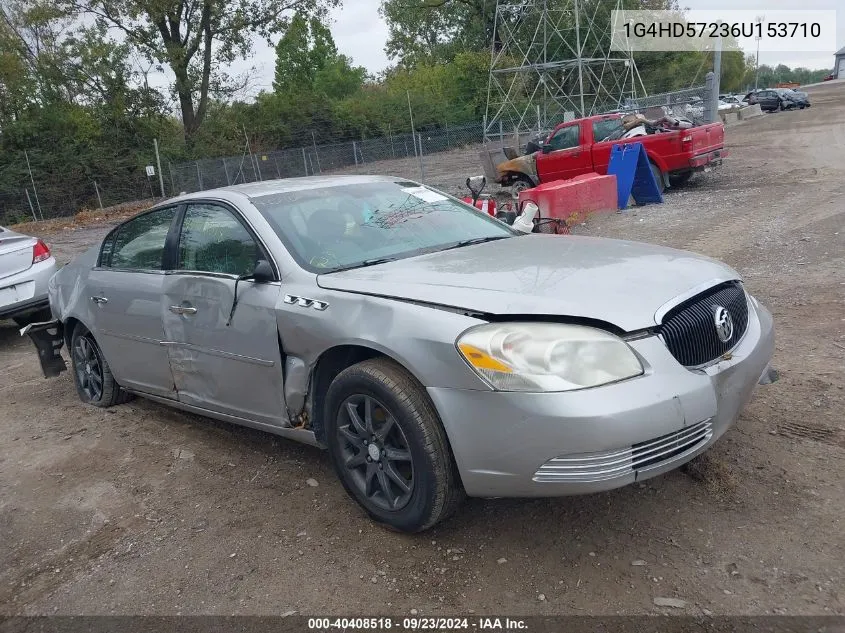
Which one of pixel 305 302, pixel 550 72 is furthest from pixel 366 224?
pixel 550 72

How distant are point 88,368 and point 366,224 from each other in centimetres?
273

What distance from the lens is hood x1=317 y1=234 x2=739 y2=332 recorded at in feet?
9.18

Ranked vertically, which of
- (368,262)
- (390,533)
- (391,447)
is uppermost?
(368,262)

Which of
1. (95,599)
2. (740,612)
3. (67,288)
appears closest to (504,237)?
(740,612)

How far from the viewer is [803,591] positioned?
257 cm

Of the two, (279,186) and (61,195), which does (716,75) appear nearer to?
(279,186)

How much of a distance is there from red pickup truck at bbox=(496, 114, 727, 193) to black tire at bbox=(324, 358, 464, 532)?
39.0 ft

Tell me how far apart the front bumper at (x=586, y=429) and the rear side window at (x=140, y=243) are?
8.09ft

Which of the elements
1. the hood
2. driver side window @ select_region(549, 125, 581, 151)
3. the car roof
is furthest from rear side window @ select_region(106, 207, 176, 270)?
driver side window @ select_region(549, 125, 581, 151)

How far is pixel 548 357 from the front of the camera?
2.66 meters

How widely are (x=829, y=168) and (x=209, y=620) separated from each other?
15.9m

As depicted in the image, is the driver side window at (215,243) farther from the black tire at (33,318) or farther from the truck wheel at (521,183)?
the truck wheel at (521,183)

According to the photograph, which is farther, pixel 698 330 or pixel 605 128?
pixel 605 128

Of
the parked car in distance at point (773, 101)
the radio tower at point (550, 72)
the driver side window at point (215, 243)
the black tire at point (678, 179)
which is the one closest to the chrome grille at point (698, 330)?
the driver side window at point (215, 243)
